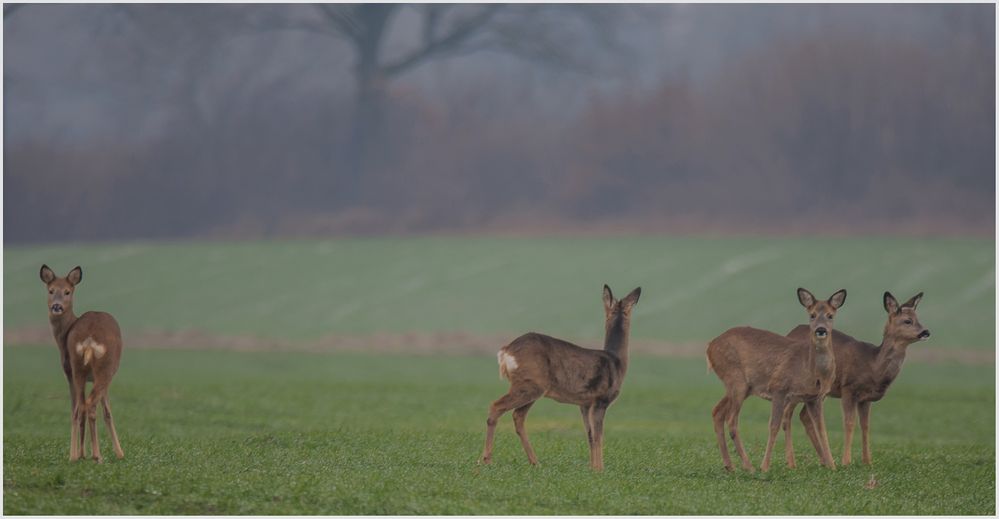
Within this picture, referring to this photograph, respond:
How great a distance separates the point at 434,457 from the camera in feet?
49.4

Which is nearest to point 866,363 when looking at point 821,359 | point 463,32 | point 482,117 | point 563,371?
point 821,359

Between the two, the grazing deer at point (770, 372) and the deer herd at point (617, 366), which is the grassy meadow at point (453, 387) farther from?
the grazing deer at point (770, 372)

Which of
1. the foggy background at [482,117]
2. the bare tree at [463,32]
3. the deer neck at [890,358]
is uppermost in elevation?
the bare tree at [463,32]

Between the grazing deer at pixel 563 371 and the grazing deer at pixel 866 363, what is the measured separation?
2083 millimetres

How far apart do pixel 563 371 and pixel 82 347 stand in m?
4.37

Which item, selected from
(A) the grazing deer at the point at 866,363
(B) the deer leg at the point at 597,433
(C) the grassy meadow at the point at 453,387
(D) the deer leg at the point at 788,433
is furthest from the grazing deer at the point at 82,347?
(A) the grazing deer at the point at 866,363

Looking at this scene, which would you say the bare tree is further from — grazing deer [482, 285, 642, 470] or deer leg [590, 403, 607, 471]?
grazing deer [482, 285, 642, 470]

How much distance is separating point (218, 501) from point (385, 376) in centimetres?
2115

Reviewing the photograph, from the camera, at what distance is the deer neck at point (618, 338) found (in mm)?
13320

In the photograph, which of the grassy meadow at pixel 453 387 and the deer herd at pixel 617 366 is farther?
the deer herd at pixel 617 366

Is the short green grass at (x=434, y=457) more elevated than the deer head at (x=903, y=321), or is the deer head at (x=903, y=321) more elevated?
the deer head at (x=903, y=321)

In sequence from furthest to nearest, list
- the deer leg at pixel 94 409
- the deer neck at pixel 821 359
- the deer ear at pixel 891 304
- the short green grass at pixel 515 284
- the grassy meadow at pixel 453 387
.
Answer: the short green grass at pixel 515 284 → the deer ear at pixel 891 304 → the deer neck at pixel 821 359 → the deer leg at pixel 94 409 → the grassy meadow at pixel 453 387

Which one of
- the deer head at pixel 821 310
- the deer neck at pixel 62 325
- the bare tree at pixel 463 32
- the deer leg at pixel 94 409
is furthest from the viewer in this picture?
the bare tree at pixel 463 32

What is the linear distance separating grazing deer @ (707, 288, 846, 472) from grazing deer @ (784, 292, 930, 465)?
47 centimetres
